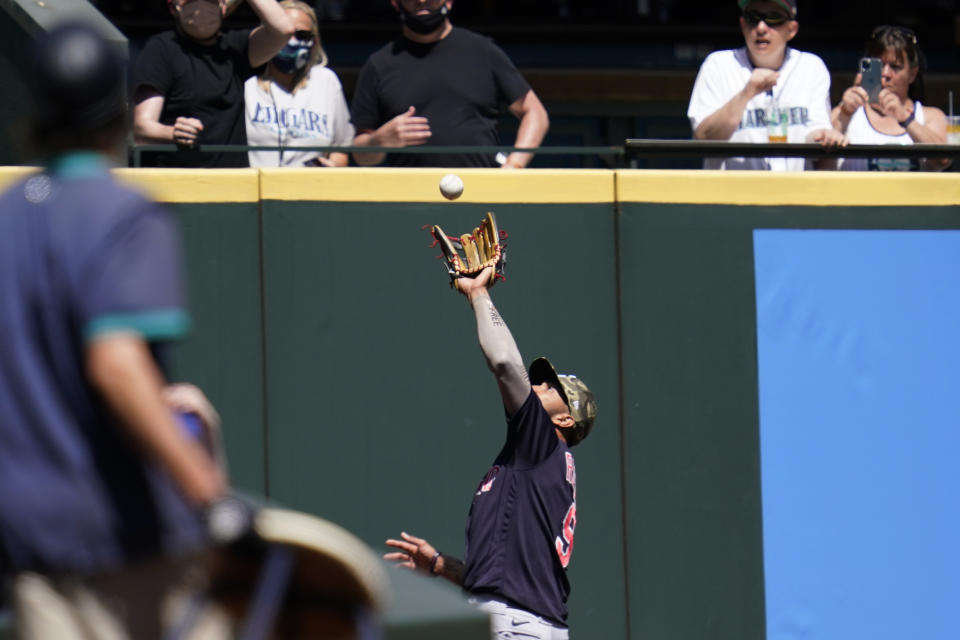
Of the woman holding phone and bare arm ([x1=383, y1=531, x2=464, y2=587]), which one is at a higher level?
the woman holding phone

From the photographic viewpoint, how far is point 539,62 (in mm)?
10852

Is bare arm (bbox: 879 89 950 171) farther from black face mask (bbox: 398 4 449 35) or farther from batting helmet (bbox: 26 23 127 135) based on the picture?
batting helmet (bbox: 26 23 127 135)

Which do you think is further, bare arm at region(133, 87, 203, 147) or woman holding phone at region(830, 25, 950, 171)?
woman holding phone at region(830, 25, 950, 171)

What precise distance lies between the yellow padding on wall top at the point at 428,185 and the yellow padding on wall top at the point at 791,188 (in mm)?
194

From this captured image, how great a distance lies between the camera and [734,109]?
7133 millimetres

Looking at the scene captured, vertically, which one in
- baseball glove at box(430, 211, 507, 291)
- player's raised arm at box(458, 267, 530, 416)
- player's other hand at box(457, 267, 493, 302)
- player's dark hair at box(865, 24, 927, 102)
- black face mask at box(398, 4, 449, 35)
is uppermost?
black face mask at box(398, 4, 449, 35)

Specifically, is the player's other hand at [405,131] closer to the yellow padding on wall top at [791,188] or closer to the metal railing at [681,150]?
the metal railing at [681,150]

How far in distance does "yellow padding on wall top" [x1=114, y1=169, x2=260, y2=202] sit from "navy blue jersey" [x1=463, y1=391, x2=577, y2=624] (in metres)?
2.39

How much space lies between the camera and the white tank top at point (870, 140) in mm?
7574

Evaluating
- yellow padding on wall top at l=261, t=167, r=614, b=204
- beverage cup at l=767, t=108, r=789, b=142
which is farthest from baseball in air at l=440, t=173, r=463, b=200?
beverage cup at l=767, t=108, r=789, b=142

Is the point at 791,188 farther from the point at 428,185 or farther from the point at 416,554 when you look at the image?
the point at 416,554

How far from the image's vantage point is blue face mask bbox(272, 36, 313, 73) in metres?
7.11

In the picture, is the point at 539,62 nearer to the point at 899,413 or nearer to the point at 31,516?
the point at 899,413

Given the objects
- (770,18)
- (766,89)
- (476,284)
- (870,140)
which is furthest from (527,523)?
(870,140)
